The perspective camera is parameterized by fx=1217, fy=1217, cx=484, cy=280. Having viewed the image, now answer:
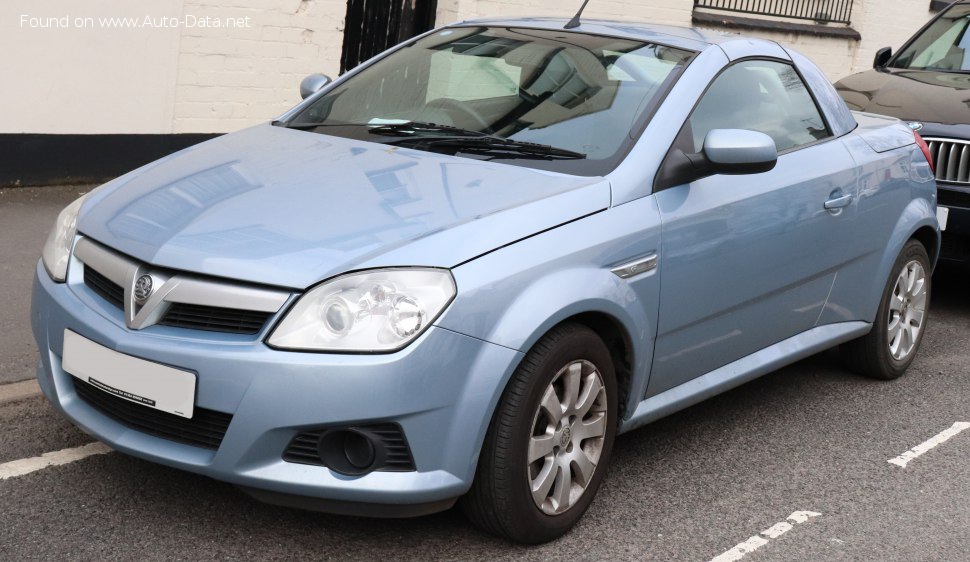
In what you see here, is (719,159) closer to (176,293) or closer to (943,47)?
(176,293)

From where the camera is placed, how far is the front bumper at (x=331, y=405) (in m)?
3.22

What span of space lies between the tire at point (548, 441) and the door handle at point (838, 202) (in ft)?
5.08

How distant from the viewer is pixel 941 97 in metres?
7.80

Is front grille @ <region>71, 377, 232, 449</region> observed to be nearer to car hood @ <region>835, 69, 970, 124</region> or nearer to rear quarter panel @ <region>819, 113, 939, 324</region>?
rear quarter panel @ <region>819, 113, 939, 324</region>

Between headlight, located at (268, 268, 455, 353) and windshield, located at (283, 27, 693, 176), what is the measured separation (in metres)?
0.91

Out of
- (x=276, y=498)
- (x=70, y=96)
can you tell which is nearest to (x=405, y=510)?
(x=276, y=498)

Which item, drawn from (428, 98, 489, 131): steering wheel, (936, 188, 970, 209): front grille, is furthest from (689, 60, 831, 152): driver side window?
(936, 188, 970, 209): front grille

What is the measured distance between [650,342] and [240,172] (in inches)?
57.9

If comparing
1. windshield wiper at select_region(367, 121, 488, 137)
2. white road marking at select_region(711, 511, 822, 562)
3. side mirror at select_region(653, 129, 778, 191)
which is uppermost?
side mirror at select_region(653, 129, 778, 191)

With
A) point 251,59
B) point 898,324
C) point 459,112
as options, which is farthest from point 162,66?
point 898,324

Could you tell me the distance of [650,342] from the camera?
4.04 metres

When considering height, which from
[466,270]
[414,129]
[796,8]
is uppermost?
[796,8]

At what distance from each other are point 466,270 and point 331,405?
528 mm

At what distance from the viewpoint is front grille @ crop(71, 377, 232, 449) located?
3344mm
